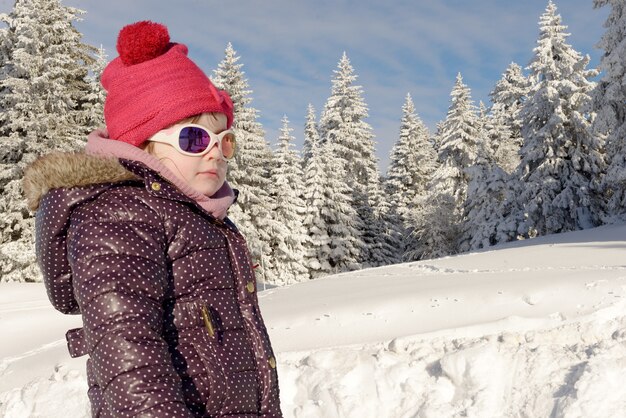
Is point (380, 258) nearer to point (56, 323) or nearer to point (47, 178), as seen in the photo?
point (56, 323)

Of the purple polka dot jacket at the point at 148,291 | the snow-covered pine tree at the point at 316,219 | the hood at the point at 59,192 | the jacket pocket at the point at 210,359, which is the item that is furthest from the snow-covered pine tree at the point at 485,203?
the hood at the point at 59,192

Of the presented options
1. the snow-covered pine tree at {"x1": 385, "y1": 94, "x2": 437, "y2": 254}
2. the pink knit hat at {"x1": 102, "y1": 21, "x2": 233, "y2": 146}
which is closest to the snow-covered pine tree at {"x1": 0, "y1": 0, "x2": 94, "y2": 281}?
the pink knit hat at {"x1": 102, "y1": 21, "x2": 233, "y2": 146}

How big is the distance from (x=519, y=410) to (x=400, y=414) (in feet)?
3.67

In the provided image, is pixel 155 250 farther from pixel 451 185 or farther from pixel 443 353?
pixel 451 185

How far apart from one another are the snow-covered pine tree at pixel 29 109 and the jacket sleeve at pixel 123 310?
64.6 feet

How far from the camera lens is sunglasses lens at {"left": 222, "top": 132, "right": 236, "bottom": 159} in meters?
2.08

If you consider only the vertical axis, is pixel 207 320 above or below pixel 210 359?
above

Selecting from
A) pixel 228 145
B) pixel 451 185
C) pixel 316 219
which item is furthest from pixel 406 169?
pixel 228 145

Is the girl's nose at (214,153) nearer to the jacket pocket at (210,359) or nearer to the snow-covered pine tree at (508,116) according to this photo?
the jacket pocket at (210,359)

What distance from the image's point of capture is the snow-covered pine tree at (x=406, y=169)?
1649 inches

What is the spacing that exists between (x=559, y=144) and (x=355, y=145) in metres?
17.8

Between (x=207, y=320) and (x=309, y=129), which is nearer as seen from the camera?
(x=207, y=320)

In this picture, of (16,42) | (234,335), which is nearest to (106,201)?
(234,335)

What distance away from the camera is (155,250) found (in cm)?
175
